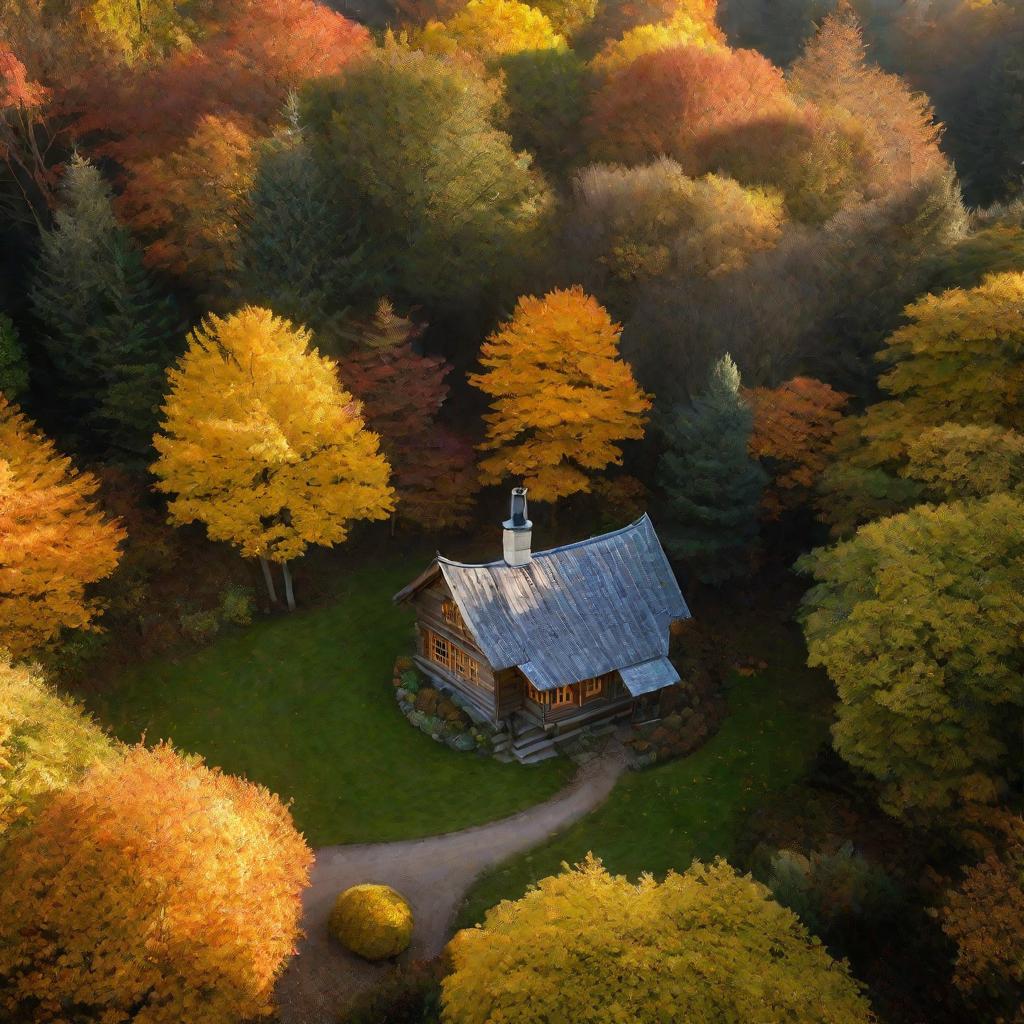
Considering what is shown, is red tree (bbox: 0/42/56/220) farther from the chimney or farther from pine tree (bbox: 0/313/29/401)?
the chimney

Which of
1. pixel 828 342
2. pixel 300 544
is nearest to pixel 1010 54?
pixel 828 342

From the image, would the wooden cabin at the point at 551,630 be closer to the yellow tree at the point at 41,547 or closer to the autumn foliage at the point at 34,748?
the yellow tree at the point at 41,547

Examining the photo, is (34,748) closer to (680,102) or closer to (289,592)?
(289,592)

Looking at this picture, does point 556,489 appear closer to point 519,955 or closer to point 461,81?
point 461,81

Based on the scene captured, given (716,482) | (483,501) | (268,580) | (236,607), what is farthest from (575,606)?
(236,607)

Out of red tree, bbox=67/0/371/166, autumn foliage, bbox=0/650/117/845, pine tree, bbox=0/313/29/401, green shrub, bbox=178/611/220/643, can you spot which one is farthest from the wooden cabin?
red tree, bbox=67/0/371/166

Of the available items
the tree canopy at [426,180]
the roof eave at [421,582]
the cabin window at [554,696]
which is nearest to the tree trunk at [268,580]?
the roof eave at [421,582]
